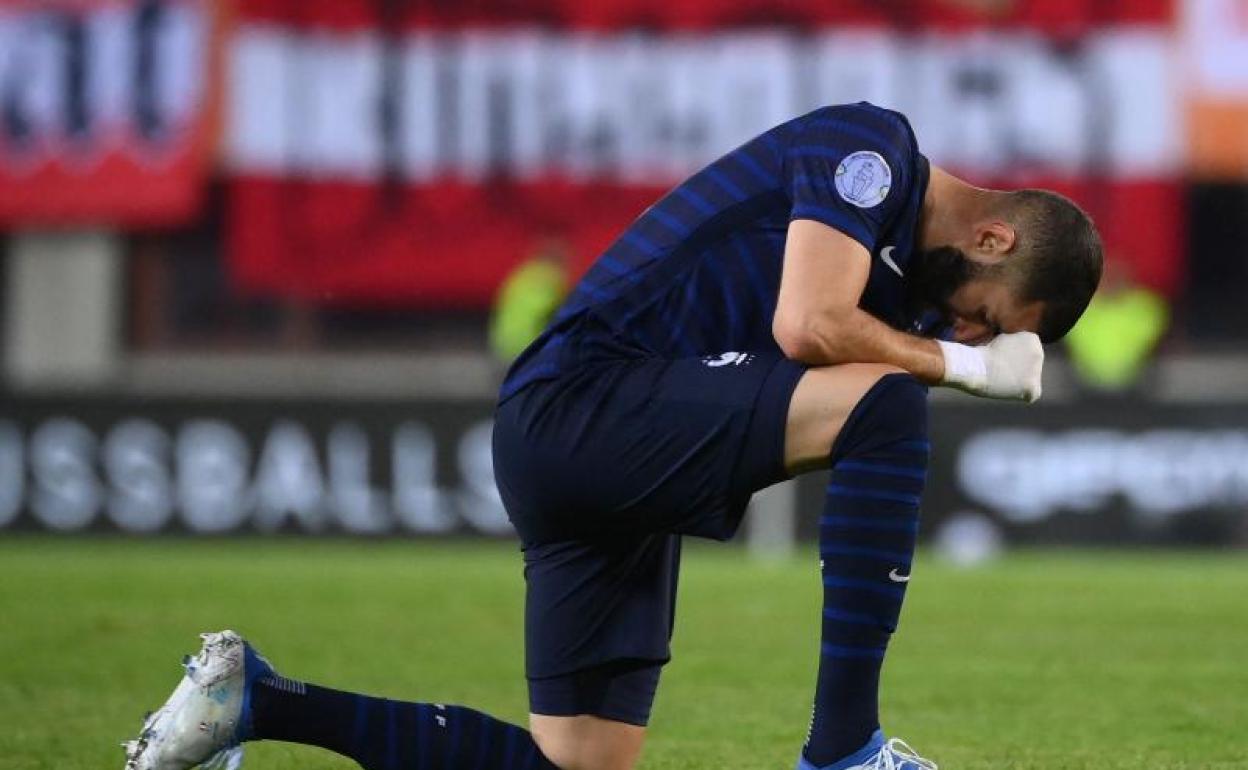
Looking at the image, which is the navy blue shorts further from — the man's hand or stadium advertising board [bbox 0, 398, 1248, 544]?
stadium advertising board [bbox 0, 398, 1248, 544]

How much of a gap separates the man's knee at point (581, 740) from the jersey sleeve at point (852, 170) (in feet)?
3.77

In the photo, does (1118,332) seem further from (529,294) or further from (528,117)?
(528,117)

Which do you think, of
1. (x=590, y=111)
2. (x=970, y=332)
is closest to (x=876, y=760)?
(x=970, y=332)

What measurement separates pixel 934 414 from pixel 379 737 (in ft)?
33.7

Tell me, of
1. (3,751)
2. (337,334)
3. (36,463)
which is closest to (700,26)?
(337,334)

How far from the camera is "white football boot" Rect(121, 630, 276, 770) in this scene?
14.9 feet

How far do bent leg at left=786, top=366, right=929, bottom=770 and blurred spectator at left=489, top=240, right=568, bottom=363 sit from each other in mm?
12462

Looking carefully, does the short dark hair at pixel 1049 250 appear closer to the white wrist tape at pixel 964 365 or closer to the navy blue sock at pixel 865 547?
the white wrist tape at pixel 964 365

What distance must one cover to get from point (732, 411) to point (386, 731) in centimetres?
101

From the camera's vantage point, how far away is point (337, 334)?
19047mm

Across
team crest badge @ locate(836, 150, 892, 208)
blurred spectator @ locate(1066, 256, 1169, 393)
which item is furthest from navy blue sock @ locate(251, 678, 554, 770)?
blurred spectator @ locate(1066, 256, 1169, 393)

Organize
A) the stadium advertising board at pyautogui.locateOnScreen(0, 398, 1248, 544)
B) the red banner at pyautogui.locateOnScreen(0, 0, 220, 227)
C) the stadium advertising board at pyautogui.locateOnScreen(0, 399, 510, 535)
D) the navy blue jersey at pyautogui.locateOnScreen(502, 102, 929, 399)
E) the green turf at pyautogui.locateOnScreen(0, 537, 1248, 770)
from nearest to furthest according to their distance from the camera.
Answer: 1. the navy blue jersey at pyautogui.locateOnScreen(502, 102, 929, 399)
2. the green turf at pyautogui.locateOnScreen(0, 537, 1248, 770)
3. the stadium advertising board at pyautogui.locateOnScreen(0, 398, 1248, 544)
4. the stadium advertising board at pyautogui.locateOnScreen(0, 399, 510, 535)
5. the red banner at pyautogui.locateOnScreen(0, 0, 220, 227)

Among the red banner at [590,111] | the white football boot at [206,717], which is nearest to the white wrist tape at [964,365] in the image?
the white football boot at [206,717]

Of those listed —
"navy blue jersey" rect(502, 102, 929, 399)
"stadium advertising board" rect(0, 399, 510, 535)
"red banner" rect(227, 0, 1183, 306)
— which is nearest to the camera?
"navy blue jersey" rect(502, 102, 929, 399)
